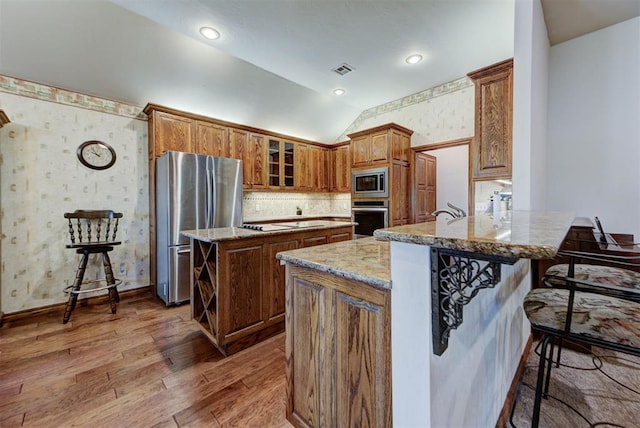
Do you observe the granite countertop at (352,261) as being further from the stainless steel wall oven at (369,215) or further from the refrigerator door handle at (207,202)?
the stainless steel wall oven at (369,215)

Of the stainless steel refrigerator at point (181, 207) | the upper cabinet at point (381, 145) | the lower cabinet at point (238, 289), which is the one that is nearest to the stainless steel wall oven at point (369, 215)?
the upper cabinet at point (381, 145)

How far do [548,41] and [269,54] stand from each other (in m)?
3.04

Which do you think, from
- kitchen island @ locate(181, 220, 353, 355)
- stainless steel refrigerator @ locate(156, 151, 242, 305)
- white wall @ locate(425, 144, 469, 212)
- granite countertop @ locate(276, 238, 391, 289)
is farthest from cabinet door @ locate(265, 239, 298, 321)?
white wall @ locate(425, 144, 469, 212)

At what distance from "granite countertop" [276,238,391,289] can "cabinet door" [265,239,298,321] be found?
35.4 inches

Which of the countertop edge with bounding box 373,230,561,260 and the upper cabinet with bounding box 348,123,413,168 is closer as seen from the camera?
the countertop edge with bounding box 373,230,561,260

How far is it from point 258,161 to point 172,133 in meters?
1.32

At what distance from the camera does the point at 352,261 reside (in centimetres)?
110

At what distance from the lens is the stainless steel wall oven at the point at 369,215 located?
13.3ft

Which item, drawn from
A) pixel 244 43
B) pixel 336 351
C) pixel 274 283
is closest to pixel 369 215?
pixel 274 283

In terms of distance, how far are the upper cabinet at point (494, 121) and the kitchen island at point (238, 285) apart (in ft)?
5.84

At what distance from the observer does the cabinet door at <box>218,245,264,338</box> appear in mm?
1948

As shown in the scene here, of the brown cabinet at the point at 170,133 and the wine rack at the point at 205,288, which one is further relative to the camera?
the brown cabinet at the point at 170,133

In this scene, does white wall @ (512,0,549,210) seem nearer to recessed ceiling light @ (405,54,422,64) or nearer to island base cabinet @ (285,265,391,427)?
recessed ceiling light @ (405,54,422,64)

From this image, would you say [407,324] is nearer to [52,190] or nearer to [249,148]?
[52,190]
